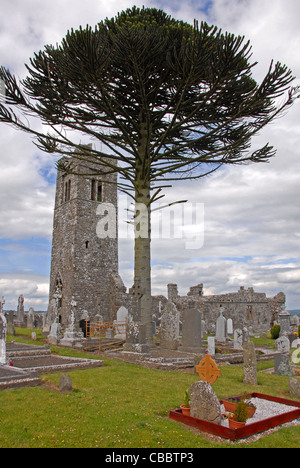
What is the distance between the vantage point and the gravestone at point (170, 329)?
13.5 meters

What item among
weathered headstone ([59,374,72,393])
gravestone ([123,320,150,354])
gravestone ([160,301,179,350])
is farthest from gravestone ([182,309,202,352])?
weathered headstone ([59,374,72,393])

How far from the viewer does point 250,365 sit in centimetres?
816

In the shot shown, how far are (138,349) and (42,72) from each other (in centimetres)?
1033

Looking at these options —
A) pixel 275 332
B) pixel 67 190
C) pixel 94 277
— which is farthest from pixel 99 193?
pixel 275 332

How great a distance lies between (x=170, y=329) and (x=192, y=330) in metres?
1.06

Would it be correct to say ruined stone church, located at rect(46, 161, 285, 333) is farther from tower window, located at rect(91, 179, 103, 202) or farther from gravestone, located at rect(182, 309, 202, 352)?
gravestone, located at rect(182, 309, 202, 352)

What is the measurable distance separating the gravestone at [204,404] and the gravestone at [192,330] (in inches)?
302

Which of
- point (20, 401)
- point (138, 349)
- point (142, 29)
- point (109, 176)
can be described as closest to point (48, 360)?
point (138, 349)

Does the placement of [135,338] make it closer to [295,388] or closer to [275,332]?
[295,388]

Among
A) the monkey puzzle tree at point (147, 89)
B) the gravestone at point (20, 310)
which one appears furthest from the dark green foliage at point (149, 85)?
the gravestone at point (20, 310)

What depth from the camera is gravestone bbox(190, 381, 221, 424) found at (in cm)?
486

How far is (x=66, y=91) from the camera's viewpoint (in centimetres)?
1294

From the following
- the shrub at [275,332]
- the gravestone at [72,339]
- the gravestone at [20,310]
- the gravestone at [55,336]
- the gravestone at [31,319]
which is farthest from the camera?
the gravestone at [20,310]

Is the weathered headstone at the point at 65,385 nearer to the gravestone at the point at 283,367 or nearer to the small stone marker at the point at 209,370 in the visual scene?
the small stone marker at the point at 209,370
